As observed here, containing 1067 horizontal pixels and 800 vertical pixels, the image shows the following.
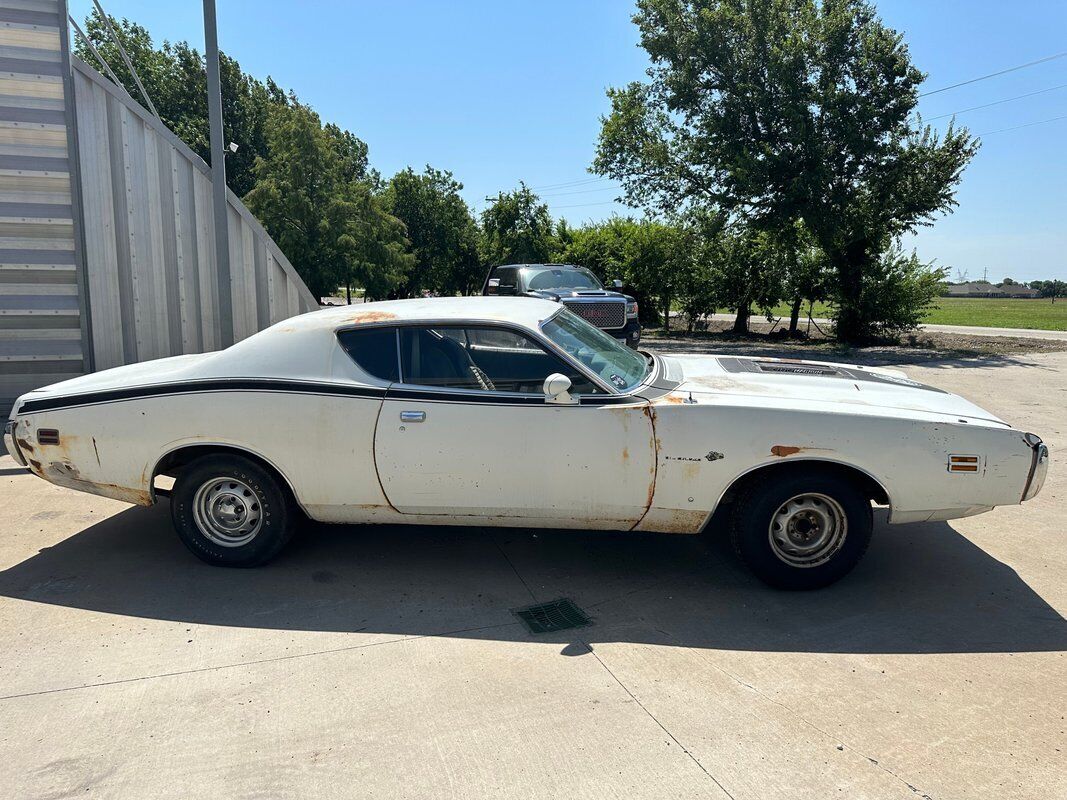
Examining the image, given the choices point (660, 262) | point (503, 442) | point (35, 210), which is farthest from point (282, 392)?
point (660, 262)

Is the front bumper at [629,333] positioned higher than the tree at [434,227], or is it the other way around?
the tree at [434,227]

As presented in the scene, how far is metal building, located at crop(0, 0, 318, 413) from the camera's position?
845 cm

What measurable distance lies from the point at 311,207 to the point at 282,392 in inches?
843

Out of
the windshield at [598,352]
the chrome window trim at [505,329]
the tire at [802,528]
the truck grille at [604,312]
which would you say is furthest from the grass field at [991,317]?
the chrome window trim at [505,329]

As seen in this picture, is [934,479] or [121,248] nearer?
[934,479]

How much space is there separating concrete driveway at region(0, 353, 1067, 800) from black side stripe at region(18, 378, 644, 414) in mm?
1001

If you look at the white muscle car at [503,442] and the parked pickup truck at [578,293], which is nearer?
the white muscle car at [503,442]

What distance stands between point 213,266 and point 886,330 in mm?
17392

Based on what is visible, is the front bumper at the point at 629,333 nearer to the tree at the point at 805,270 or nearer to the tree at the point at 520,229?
the tree at the point at 805,270

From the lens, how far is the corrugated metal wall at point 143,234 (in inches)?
348

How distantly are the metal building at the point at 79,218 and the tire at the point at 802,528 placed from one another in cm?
698

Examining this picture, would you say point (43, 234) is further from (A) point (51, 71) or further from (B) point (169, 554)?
(B) point (169, 554)

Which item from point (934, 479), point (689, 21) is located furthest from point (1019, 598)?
point (689, 21)

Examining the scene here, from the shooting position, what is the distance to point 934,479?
4062 mm
